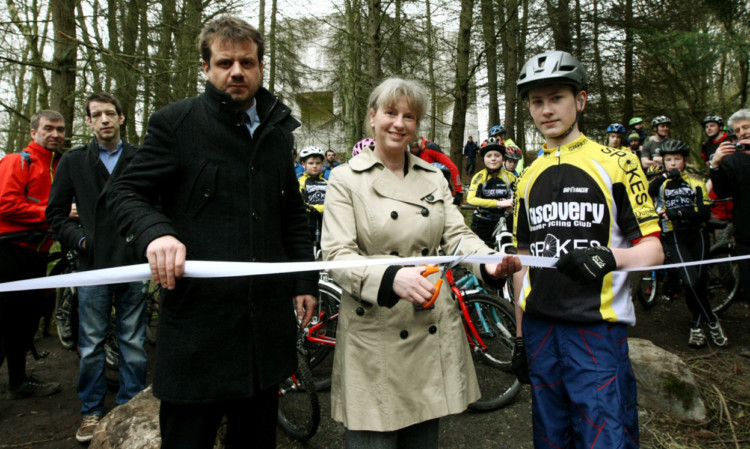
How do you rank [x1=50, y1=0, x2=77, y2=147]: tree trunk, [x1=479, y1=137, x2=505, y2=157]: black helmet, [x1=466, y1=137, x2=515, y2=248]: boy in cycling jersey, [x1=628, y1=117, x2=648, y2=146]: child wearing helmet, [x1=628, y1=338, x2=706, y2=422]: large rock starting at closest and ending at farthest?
[x1=628, y1=338, x2=706, y2=422]: large rock, [x1=466, y1=137, x2=515, y2=248]: boy in cycling jersey, [x1=479, y1=137, x2=505, y2=157]: black helmet, [x1=50, y1=0, x2=77, y2=147]: tree trunk, [x1=628, y1=117, x2=648, y2=146]: child wearing helmet

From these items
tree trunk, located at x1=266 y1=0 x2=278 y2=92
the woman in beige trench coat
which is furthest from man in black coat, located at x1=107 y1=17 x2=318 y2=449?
tree trunk, located at x1=266 y1=0 x2=278 y2=92

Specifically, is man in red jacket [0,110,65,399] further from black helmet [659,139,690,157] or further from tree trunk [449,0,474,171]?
tree trunk [449,0,474,171]

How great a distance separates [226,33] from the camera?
6.24 ft

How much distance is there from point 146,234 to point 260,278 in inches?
19.5

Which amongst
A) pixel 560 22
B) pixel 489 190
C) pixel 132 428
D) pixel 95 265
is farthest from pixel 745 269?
pixel 560 22

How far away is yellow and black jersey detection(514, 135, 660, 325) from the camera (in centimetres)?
193

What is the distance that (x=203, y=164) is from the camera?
6.10 ft

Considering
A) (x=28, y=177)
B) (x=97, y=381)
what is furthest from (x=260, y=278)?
(x=28, y=177)

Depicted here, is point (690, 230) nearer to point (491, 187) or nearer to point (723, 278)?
point (723, 278)

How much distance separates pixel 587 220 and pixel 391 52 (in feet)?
29.3

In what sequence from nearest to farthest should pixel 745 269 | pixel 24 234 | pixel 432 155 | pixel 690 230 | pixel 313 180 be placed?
1. pixel 24 234
2. pixel 745 269
3. pixel 690 230
4. pixel 432 155
5. pixel 313 180

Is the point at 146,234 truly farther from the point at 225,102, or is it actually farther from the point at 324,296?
the point at 324,296

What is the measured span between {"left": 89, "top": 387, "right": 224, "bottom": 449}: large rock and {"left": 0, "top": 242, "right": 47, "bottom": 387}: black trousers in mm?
1802

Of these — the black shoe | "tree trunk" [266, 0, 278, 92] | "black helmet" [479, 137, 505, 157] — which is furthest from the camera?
"tree trunk" [266, 0, 278, 92]
